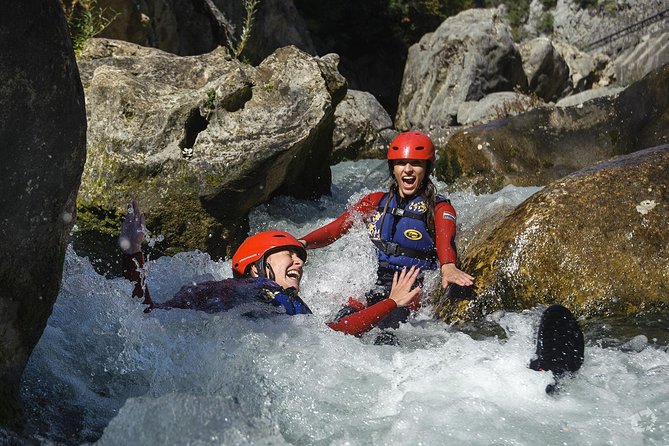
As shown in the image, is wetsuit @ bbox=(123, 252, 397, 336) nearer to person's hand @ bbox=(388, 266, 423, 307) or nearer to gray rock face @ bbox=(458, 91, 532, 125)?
person's hand @ bbox=(388, 266, 423, 307)

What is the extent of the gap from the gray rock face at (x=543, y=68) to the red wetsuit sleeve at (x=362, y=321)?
51.5 ft

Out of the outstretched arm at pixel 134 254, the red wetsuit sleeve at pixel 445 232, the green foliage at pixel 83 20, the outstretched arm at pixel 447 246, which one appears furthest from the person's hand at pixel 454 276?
the green foliage at pixel 83 20

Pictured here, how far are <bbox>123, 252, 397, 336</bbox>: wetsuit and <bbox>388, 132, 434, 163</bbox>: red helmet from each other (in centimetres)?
132

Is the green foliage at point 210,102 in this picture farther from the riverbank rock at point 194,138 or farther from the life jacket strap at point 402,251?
the life jacket strap at point 402,251

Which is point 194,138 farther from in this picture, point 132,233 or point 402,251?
point 132,233

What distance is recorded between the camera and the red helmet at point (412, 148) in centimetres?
525

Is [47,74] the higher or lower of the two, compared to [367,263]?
higher

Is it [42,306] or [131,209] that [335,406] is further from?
[131,209]

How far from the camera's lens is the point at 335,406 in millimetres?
3225

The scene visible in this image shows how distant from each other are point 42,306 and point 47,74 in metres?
0.85

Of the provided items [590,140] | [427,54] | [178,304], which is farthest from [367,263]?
[427,54]

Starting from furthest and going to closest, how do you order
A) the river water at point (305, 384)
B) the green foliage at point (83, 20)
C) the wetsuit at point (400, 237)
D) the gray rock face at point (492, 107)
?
the gray rock face at point (492, 107) → the green foliage at point (83, 20) → the wetsuit at point (400, 237) → the river water at point (305, 384)

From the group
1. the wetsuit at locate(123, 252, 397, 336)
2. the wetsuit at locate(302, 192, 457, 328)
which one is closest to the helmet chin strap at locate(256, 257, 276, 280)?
the wetsuit at locate(123, 252, 397, 336)

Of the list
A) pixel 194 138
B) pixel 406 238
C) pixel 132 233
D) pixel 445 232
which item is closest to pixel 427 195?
pixel 406 238
